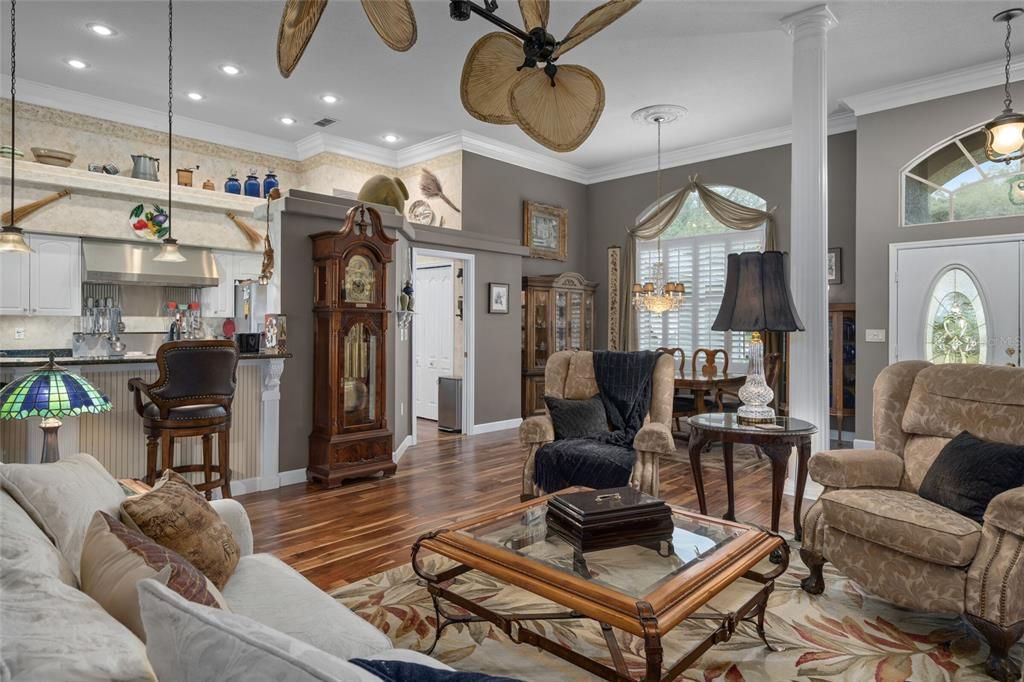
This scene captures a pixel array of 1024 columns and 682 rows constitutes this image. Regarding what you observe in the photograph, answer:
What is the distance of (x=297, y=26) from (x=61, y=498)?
4.26 feet

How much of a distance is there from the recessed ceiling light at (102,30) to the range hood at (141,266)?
83.5 inches

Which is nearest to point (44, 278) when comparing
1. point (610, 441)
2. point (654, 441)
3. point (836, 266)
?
point (610, 441)

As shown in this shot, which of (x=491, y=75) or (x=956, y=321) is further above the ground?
(x=491, y=75)

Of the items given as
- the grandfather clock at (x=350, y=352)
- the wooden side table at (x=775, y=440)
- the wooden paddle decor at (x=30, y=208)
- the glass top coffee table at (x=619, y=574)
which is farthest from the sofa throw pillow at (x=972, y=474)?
the wooden paddle decor at (x=30, y=208)

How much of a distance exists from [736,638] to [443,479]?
9.23 ft

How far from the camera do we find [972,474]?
7.70 ft

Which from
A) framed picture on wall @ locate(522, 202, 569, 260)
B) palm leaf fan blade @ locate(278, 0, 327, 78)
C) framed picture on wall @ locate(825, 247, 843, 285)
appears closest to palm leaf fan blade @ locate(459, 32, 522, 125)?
palm leaf fan blade @ locate(278, 0, 327, 78)

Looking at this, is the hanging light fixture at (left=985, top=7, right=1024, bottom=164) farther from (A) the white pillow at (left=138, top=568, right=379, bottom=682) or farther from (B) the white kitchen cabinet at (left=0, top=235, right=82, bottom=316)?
(B) the white kitchen cabinet at (left=0, top=235, right=82, bottom=316)

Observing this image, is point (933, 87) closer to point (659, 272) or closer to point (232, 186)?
point (659, 272)

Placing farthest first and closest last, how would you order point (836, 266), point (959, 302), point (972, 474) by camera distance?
point (836, 266)
point (959, 302)
point (972, 474)

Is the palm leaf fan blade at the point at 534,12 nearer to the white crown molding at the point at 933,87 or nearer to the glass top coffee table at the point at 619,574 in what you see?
the glass top coffee table at the point at 619,574

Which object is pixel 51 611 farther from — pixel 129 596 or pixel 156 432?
pixel 156 432

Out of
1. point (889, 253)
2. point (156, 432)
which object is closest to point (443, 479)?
point (156, 432)

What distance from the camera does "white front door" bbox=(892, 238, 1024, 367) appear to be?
16.0 feet
